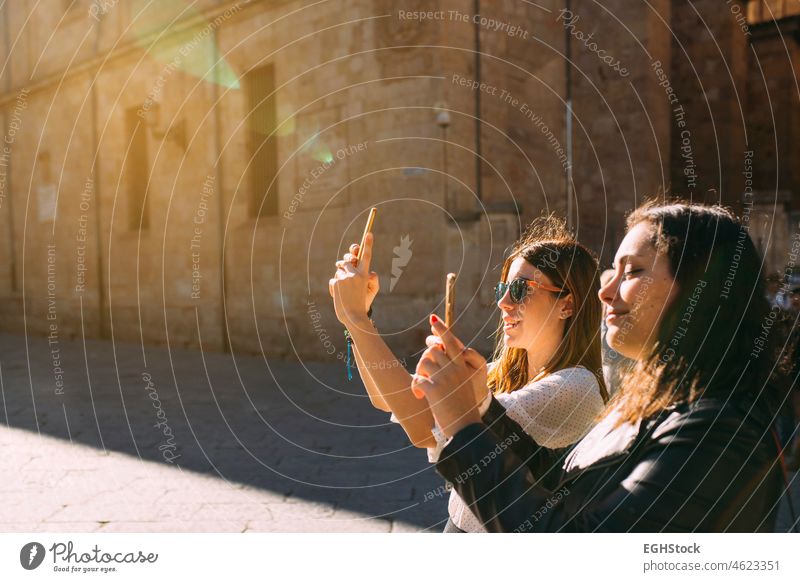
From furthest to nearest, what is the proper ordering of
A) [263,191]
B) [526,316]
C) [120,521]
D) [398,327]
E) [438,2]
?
[263,191] < [398,327] < [438,2] < [120,521] < [526,316]

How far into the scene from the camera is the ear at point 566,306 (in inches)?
61.5

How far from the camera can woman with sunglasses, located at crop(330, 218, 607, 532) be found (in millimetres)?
1449

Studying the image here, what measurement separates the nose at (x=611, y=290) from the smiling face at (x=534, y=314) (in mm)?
357

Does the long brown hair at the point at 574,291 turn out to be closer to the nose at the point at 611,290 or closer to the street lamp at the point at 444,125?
the nose at the point at 611,290

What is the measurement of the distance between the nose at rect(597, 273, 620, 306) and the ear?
1.23 feet

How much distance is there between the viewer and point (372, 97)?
796 cm

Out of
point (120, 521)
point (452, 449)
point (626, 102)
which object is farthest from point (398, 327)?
point (452, 449)

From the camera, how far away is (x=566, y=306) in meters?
1.57

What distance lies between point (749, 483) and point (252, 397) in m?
6.02

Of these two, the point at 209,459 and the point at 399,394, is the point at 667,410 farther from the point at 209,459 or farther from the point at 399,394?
the point at 209,459

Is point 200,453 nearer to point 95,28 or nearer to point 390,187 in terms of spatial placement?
point 390,187

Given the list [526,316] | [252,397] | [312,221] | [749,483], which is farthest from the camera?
[312,221]

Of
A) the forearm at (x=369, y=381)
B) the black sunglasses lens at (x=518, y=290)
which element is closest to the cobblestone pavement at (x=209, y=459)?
the forearm at (x=369, y=381)

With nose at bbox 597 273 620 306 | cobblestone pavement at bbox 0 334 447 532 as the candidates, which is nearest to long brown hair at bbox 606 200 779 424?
nose at bbox 597 273 620 306
